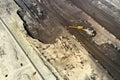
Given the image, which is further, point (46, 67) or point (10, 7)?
point (10, 7)

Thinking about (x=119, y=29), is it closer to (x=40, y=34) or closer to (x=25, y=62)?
(x=40, y=34)

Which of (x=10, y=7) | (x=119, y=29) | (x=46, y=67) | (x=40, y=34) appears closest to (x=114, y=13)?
(x=119, y=29)

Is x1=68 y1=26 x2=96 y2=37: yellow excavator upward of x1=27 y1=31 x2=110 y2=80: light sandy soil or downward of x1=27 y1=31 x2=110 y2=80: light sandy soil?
upward

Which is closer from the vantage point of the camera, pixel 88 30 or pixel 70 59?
pixel 70 59

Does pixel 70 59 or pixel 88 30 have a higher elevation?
pixel 88 30

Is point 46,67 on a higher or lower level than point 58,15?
lower

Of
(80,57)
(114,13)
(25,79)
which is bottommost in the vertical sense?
(25,79)

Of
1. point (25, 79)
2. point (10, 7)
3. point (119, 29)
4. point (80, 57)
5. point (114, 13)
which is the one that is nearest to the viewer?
point (25, 79)

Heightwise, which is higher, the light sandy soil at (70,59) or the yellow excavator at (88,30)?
the yellow excavator at (88,30)

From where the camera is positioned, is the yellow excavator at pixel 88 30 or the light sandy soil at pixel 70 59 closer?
the light sandy soil at pixel 70 59

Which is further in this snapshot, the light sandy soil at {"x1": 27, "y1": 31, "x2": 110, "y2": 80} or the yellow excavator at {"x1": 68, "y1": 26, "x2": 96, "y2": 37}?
the yellow excavator at {"x1": 68, "y1": 26, "x2": 96, "y2": 37}

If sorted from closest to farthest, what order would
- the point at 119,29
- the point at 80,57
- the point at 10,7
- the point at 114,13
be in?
the point at 80,57 → the point at 119,29 → the point at 114,13 → the point at 10,7
